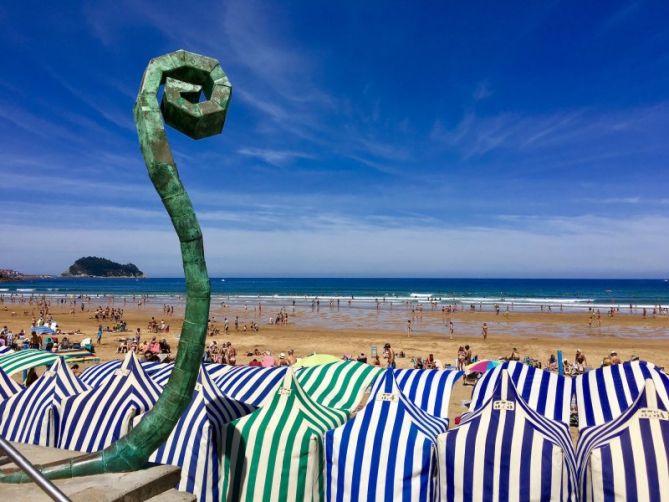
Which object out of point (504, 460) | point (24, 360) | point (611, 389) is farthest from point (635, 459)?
point (24, 360)

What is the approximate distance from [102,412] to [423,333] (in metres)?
27.0

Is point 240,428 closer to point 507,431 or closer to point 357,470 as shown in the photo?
point 357,470

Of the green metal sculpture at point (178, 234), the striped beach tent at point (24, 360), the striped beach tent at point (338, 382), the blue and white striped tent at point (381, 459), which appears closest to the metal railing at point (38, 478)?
the green metal sculpture at point (178, 234)

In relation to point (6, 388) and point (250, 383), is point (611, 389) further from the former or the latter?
point (6, 388)

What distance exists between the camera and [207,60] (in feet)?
13.2

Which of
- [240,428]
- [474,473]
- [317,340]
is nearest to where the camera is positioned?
[474,473]

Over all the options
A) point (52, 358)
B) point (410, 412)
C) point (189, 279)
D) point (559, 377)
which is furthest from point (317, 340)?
point (189, 279)

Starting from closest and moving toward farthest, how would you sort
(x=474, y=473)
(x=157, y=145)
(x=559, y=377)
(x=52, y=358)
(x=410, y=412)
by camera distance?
(x=157, y=145), (x=474, y=473), (x=410, y=412), (x=559, y=377), (x=52, y=358)

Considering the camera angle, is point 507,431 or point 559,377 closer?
point 507,431

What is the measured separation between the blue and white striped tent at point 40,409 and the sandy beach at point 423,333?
8.25 metres

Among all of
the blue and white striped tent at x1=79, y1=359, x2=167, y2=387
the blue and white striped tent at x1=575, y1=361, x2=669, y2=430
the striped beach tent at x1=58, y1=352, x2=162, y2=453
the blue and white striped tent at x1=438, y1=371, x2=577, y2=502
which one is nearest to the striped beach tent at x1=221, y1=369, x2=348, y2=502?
the blue and white striped tent at x1=438, y1=371, x2=577, y2=502

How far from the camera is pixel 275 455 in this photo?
4.92 meters

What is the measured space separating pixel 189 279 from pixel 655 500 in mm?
4141

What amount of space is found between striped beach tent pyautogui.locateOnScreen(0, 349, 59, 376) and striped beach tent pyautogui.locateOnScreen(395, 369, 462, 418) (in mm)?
6455
